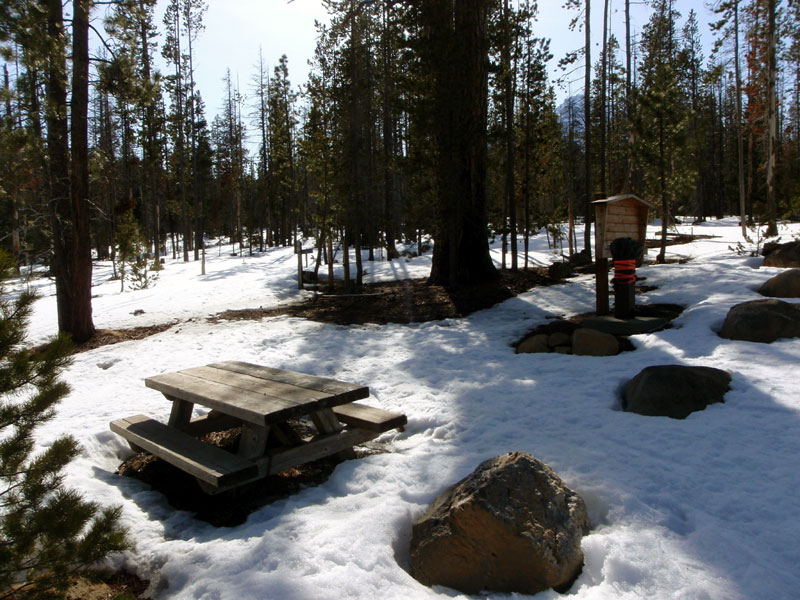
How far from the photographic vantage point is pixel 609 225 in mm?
7863

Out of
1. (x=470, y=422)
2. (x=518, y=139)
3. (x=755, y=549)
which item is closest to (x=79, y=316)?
(x=470, y=422)

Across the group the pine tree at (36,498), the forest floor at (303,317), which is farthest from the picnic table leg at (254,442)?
the pine tree at (36,498)

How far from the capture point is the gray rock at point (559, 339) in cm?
729

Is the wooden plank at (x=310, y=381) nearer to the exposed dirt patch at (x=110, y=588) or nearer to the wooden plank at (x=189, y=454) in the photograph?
the wooden plank at (x=189, y=454)

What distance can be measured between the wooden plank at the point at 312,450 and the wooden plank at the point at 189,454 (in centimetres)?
15

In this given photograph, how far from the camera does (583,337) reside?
6902mm

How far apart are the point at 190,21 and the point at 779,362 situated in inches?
1236

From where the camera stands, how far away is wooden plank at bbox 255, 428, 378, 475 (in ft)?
12.5

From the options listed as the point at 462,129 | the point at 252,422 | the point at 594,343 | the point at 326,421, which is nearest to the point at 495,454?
the point at 326,421

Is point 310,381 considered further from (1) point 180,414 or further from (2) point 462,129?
(2) point 462,129

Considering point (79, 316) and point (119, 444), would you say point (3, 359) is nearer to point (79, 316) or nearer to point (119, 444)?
point (119, 444)

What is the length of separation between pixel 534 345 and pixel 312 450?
13.8 feet

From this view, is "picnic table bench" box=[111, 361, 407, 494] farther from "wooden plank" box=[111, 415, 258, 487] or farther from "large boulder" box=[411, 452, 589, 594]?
"large boulder" box=[411, 452, 589, 594]

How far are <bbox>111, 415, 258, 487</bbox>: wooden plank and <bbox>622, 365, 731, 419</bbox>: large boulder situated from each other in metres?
3.46
